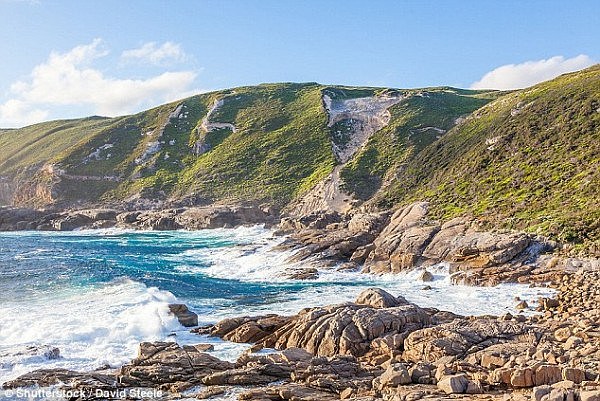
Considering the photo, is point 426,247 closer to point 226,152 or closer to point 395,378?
point 395,378

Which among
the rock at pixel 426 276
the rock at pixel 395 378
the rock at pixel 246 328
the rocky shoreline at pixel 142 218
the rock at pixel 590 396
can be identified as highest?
the rocky shoreline at pixel 142 218

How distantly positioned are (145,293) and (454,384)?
24259mm

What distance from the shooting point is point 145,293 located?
34.8 m

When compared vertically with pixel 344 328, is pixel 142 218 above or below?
above

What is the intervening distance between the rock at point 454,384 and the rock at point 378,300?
414 inches

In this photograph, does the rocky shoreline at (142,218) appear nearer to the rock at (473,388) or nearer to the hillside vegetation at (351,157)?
the hillside vegetation at (351,157)

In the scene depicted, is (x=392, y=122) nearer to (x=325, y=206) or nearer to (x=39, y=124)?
(x=325, y=206)

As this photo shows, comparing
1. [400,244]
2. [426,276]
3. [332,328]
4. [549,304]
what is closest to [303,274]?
[400,244]

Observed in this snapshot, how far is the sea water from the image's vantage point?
24013 mm

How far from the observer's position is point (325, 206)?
8006 centimetres

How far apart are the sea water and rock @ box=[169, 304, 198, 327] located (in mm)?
387

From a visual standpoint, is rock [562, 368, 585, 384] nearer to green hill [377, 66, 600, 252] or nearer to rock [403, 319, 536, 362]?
rock [403, 319, 536, 362]

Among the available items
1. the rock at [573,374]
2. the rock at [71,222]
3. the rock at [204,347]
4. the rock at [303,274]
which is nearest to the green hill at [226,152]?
the rock at [71,222]

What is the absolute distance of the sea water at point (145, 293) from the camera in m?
24.0
